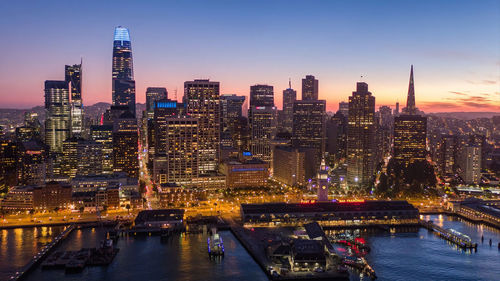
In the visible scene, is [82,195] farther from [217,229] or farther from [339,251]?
[339,251]

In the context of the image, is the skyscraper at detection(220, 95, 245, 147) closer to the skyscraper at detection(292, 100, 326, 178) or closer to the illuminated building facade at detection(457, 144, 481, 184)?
the skyscraper at detection(292, 100, 326, 178)

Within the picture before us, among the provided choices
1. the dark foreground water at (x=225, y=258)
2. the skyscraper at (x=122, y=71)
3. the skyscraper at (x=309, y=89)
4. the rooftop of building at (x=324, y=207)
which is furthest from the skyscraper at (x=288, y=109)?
the dark foreground water at (x=225, y=258)

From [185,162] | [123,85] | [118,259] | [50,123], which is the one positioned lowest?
[118,259]

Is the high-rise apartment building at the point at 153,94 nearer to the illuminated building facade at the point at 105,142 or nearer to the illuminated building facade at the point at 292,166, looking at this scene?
the illuminated building facade at the point at 105,142

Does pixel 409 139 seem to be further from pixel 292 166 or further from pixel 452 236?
pixel 452 236

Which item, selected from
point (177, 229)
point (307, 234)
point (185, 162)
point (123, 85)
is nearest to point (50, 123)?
point (123, 85)

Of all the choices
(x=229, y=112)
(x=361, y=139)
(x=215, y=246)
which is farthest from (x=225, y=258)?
(x=229, y=112)

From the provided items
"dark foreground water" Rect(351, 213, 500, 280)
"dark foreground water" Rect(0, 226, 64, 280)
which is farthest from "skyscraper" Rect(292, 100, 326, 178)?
"dark foreground water" Rect(0, 226, 64, 280)
